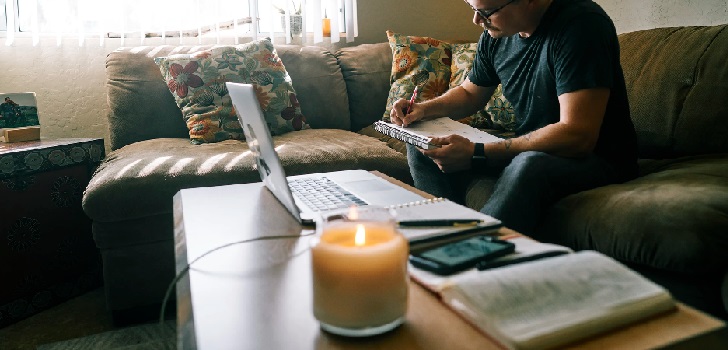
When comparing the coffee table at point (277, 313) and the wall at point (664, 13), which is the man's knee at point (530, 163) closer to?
the coffee table at point (277, 313)

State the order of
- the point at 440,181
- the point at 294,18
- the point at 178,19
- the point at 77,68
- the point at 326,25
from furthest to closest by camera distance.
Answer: the point at 326,25, the point at 294,18, the point at 178,19, the point at 77,68, the point at 440,181

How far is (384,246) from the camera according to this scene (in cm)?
55

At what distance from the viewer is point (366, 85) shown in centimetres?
258

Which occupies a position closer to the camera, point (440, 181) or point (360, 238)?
point (360, 238)

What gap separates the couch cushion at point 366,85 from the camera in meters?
2.57

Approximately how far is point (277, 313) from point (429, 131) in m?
0.99

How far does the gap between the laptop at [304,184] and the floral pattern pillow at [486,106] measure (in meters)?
1.12

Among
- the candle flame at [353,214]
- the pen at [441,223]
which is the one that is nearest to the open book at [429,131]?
the pen at [441,223]

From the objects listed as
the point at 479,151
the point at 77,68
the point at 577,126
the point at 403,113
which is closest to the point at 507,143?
the point at 479,151

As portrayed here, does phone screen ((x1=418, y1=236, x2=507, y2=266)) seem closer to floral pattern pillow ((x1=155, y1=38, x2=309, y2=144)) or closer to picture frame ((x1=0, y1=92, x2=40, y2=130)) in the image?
floral pattern pillow ((x1=155, y1=38, x2=309, y2=144))

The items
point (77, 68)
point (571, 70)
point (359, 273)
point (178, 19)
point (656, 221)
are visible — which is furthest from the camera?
point (178, 19)

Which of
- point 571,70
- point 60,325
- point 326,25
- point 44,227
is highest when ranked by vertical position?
point 326,25

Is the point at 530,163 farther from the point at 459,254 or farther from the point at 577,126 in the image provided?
the point at 459,254

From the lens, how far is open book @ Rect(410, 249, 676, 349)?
56 centimetres
